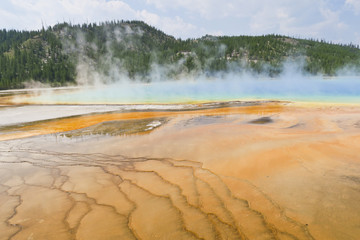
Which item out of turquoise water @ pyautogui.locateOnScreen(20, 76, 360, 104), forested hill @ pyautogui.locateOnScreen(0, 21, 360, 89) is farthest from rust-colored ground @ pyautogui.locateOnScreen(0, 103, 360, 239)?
forested hill @ pyautogui.locateOnScreen(0, 21, 360, 89)

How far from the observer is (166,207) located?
3.25 meters

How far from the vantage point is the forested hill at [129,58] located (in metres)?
68.9

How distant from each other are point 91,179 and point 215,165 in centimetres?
266

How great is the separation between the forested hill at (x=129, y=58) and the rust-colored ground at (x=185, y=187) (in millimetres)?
62899

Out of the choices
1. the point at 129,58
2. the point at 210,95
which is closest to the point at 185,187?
the point at 210,95

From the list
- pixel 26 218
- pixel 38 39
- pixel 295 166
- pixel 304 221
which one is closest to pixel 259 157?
pixel 295 166

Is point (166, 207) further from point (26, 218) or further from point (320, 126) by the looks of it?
point (320, 126)

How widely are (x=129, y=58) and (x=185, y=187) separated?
91.5 metres

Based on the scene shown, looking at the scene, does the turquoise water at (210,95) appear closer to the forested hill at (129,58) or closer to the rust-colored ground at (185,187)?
the rust-colored ground at (185,187)

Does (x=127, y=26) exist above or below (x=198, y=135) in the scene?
above

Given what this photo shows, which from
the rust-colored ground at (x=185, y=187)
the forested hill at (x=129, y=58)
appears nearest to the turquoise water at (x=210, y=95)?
the rust-colored ground at (x=185, y=187)

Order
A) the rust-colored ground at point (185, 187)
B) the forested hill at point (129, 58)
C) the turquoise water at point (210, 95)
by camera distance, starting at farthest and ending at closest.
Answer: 1. the forested hill at point (129, 58)
2. the turquoise water at point (210, 95)
3. the rust-colored ground at point (185, 187)

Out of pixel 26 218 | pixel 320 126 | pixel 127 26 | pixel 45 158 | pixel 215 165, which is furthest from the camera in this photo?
pixel 127 26

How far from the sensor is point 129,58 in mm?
88750
